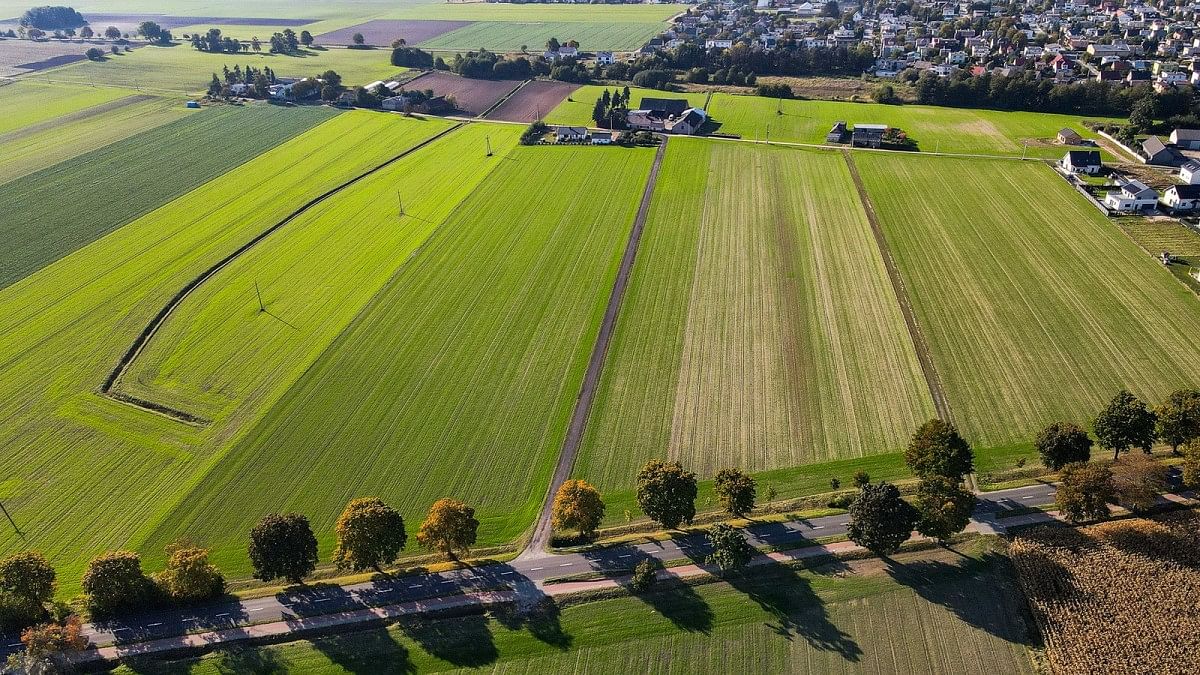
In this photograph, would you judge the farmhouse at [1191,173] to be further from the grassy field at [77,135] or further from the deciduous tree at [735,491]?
the grassy field at [77,135]

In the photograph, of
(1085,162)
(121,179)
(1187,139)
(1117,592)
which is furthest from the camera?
(1187,139)

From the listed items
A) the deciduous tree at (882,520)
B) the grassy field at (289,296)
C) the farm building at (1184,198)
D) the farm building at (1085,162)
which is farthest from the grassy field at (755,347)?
the farm building at (1184,198)

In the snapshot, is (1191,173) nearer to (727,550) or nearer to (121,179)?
(727,550)

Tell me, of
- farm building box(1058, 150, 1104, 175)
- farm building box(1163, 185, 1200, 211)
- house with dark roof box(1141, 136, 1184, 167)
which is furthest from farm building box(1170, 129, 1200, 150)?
farm building box(1163, 185, 1200, 211)

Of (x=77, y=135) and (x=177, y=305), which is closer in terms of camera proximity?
(x=177, y=305)

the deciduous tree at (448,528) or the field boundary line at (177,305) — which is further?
the field boundary line at (177,305)

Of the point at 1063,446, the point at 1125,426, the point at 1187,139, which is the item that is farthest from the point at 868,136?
the point at 1063,446
